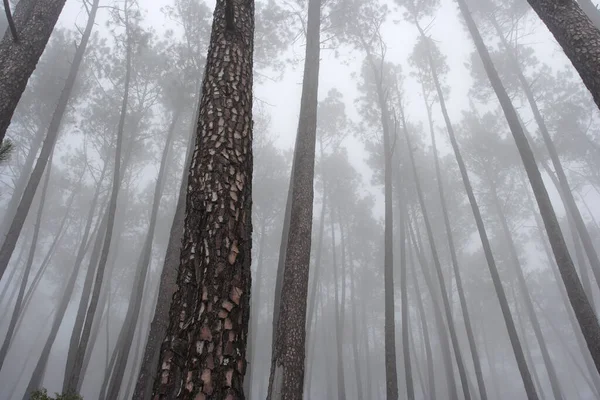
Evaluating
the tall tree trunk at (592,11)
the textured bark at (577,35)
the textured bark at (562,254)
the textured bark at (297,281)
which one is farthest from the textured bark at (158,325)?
the tall tree trunk at (592,11)

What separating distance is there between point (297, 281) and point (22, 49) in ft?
15.5

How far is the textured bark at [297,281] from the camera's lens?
4305mm

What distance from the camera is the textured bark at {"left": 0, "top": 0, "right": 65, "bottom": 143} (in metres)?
4.11

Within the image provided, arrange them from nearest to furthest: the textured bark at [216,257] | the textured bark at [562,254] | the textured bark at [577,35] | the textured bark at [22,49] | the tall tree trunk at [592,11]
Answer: the textured bark at [216,257]
the textured bark at [577,35]
the textured bark at [22,49]
the textured bark at [562,254]
the tall tree trunk at [592,11]

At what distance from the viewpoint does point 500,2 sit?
17.4 metres

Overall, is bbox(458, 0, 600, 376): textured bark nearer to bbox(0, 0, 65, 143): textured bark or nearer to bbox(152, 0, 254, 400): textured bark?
bbox(152, 0, 254, 400): textured bark

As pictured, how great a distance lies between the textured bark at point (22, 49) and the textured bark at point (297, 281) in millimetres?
3802

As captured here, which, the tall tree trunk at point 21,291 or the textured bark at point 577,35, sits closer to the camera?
the textured bark at point 577,35

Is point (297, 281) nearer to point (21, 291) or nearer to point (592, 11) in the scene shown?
point (21, 291)

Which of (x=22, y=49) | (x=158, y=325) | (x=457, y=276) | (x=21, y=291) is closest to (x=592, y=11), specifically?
(x=457, y=276)

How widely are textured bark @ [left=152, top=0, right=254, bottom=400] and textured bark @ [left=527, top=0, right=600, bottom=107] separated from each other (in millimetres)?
3454

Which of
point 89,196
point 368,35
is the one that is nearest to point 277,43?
point 368,35

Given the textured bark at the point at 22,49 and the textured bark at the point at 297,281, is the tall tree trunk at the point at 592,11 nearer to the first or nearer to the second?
the textured bark at the point at 297,281

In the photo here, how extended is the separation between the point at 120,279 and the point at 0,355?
18968 mm
